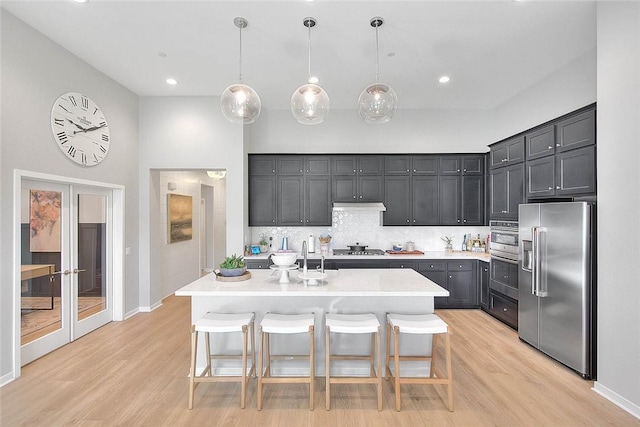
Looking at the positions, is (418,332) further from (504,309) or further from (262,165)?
(262,165)

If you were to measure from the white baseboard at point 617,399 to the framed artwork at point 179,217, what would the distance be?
20.4 feet

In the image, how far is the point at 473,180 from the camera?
5.37 meters

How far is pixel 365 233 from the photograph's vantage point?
566 centimetres

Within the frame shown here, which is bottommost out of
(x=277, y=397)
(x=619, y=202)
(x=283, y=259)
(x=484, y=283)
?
(x=277, y=397)

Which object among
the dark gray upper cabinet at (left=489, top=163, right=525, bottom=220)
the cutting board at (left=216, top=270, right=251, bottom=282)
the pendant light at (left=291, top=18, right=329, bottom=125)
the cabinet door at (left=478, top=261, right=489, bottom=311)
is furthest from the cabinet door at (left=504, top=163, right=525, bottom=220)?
the cutting board at (left=216, top=270, right=251, bottom=282)

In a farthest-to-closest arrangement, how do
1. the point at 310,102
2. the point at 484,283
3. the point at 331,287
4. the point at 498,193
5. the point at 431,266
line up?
the point at 431,266 → the point at 484,283 → the point at 498,193 → the point at 331,287 → the point at 310,102

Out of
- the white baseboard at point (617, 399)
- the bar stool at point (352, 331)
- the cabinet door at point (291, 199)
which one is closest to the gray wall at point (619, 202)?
the white baseboard at point (617, 399)

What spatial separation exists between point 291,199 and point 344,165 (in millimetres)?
1070

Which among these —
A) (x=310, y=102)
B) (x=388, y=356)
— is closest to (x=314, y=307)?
(x=388, y=356)

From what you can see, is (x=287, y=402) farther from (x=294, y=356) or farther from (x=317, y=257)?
(x=317, y=257)

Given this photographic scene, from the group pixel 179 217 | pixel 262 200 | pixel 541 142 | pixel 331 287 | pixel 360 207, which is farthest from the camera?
pixel 179 217

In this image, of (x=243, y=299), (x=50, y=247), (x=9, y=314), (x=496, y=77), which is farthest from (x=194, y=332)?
(x=496, y=77)

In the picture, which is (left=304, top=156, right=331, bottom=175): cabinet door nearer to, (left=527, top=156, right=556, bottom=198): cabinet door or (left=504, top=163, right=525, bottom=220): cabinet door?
(left=504, top=163, right=525, bottom=220): cabinet door

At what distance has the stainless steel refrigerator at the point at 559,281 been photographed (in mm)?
2904
